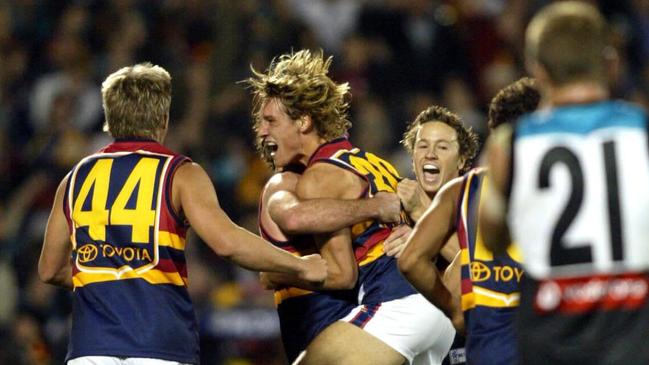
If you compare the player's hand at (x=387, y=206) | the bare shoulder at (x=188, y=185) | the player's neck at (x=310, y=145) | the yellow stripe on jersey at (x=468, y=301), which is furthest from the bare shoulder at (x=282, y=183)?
the yellow stripe on jersey at (x=468, y=301)

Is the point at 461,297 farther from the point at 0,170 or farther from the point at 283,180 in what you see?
the point at 0,170

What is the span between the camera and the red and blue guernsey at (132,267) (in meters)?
5.67

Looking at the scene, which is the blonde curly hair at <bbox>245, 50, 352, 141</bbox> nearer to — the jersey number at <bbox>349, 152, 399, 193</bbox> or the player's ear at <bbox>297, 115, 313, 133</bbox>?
the player's ear at <bbox>297, 115, 313, 133</bbox>

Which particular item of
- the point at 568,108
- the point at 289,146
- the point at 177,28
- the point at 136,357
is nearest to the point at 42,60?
the point at 177,28

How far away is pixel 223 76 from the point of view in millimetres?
13242

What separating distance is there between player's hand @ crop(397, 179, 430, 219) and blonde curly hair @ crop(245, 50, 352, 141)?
0.44 meters

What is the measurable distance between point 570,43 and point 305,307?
2.72 meters

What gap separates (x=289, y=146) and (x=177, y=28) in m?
7.06

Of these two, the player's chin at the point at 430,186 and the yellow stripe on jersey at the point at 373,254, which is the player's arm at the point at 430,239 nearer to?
the yellow stripe on jersey at the point at 373,254

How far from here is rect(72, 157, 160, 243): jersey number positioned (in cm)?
568

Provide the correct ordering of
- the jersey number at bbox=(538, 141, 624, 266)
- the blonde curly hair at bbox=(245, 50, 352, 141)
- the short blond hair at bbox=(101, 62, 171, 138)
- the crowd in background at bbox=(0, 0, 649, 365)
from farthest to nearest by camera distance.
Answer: the crowd in background at bbox=(0, 0, 649, 365), the blonde curly hair at bbox=(245, 50, 352, 141), the short blond hair at bbox=(101, 62, 171, 138), the jersey number at bbox=(538, 141, 624, 266)

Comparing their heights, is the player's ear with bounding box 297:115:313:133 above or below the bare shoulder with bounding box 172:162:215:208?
above

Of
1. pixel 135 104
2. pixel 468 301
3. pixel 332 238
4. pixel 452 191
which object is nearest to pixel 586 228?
pixel 452 191

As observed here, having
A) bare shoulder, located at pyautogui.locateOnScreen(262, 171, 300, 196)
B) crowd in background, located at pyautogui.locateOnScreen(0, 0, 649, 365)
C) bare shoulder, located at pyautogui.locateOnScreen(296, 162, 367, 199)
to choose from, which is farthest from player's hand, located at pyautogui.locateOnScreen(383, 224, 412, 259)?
crowd in background, located at pyautogui.locateOnScreen(0, 0, 649, 365)
